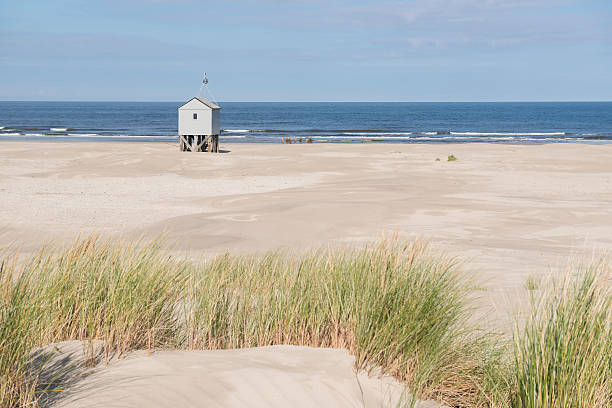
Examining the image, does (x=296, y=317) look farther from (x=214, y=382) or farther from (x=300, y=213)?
(x=300, y=213)

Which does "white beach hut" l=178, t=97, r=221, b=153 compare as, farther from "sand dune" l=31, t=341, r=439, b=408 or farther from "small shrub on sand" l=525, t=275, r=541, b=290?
"sand dune" l=31, t=341, r=439, b=408

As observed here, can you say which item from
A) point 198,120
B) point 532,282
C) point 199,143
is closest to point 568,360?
point 532,282

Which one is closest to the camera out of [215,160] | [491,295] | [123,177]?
[491,295]

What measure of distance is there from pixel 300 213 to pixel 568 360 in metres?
11.9

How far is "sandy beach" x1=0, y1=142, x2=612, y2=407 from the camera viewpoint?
15.1ft

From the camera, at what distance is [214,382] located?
4.23m

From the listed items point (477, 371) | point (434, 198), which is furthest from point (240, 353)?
point (434, 198)

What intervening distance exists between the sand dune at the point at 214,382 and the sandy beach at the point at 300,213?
0.02 metres

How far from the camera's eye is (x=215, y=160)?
105 ft

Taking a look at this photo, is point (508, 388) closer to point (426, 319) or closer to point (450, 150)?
point (426, 319)

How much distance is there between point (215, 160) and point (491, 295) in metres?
25.1

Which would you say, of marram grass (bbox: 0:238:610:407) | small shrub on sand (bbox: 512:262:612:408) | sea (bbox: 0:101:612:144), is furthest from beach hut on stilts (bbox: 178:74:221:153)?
small shrub on sand (bbox: 512:262:612:408)

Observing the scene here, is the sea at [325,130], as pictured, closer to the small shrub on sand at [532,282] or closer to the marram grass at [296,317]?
the small shrub on sand at [532,282]

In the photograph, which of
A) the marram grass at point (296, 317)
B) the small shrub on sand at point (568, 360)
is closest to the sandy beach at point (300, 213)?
the marram grass at point (296, 317)
